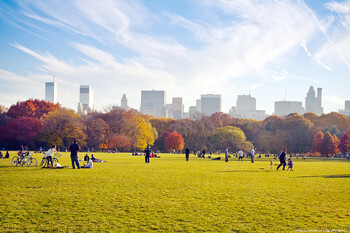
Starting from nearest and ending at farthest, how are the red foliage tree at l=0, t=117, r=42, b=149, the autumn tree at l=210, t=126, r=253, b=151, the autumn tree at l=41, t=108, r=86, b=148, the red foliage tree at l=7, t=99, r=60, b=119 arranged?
the autumn tree at l=41, t=108, r=86, b=148 < the red foliage tree at l=0, t=117, r=42, b=149 < the autumn tree at l=210, t=126, r=253, b=151 < the red foliage tree at l=7, t=99, r=60, b=119

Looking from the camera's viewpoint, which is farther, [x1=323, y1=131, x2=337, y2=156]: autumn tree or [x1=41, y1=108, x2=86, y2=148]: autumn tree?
[x1=323, y1=131, x2=337, y2=156]: autumn tree

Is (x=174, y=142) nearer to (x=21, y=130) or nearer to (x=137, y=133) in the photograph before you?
(x=137, y=133)

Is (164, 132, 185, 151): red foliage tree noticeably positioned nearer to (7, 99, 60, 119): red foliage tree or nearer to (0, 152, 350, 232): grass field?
(7, 99, 60, 119): red foliage tree

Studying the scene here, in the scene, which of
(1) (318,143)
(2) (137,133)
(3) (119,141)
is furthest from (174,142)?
(1) (318,143)

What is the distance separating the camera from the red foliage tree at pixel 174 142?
9381 centimetres

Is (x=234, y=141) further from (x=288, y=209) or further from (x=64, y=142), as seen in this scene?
(x=288, y=209)

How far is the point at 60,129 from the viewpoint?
78.1m

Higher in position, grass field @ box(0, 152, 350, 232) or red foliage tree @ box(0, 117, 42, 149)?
red foliage tree @ box(0, 117, 42, 149)

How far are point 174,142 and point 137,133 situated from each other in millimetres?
12738

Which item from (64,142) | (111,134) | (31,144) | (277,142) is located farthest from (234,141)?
(31,144)

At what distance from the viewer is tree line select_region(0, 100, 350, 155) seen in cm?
7938

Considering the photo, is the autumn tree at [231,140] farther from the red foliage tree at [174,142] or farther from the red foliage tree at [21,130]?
the red foliage tree at [21,130]

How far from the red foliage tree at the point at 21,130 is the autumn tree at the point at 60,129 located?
5044 millimetres

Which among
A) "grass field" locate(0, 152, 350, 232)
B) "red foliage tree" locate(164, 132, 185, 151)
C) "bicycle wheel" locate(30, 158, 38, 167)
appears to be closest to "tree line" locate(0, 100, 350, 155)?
"red foliage tree" locate(164, 132, 185, 151)
